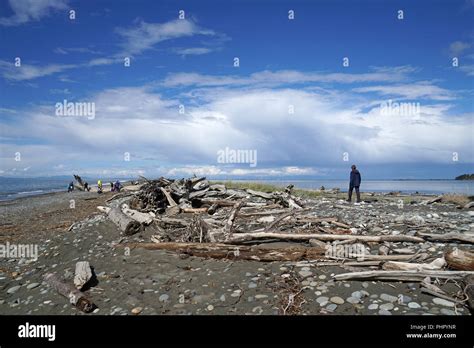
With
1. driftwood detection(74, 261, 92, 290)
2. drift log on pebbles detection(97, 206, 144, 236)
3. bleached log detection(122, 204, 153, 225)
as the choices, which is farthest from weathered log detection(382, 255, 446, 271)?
bleached log detection(122, 204, 153, 225)

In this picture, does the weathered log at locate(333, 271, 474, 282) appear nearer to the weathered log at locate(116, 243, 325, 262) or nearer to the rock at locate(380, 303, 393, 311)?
the rock at locate(380, 303, 393, 311)

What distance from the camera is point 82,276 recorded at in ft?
26.3

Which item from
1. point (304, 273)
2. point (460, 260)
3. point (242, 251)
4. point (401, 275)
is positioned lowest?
point (304, 273)

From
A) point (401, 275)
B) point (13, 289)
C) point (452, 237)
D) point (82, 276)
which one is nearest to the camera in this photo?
point (401, 275)

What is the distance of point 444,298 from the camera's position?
19.7 feet

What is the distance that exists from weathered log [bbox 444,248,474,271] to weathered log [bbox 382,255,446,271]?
15 cm

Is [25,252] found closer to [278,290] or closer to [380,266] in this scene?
[278,290]

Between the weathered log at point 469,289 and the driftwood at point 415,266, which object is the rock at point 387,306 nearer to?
the weathered log at point 469,289

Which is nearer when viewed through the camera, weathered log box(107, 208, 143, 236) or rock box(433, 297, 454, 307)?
rock box(433, 297, 454, 307)

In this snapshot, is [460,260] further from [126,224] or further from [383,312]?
[126,224]

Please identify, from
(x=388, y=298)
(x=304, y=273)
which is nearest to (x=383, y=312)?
(x=388, y=298)

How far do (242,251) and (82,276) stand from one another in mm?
Answer: 4270

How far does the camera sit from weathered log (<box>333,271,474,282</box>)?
660 centimetres
